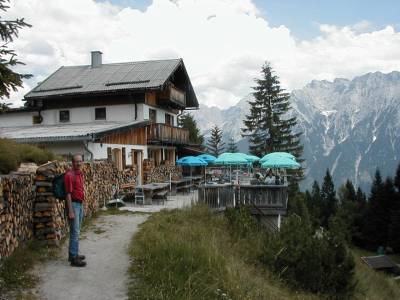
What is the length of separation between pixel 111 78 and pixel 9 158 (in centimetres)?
1848

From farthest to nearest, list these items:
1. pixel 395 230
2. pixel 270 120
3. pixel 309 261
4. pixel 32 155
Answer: pixel 395 230 < pixel 270 120 < pixel 32 155 < pixel 309 261

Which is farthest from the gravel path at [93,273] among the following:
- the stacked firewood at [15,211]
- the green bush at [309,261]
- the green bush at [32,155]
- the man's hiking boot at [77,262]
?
the green bush at [309,261]

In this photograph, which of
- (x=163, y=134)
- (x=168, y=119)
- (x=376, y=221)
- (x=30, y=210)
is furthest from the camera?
(x=376, y=221)

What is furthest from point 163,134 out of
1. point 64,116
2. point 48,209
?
point 48,209

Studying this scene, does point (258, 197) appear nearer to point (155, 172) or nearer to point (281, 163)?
point (281, 163)

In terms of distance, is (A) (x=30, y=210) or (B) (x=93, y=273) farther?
(A) (x=30, y=210)

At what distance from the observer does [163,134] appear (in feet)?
83.2

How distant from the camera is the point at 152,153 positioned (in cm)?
2620

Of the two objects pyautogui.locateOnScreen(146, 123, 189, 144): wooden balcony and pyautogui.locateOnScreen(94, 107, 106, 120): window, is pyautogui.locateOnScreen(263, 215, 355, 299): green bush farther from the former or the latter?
pyautogui.locateOnScreen(94, 107, 106, 120): window

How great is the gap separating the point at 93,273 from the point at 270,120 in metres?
34.1

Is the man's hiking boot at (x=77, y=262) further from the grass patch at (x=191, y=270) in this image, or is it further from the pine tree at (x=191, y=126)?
the pine tree at (x=191, y=126)

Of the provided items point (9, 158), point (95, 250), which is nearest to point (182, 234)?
point (95, 250)

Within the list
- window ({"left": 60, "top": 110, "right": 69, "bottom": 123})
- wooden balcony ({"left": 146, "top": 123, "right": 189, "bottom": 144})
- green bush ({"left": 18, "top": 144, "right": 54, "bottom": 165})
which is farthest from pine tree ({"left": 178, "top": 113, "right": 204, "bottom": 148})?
green bush ({"left": 18, "top": 144, "right": 54, "bottom": 165})

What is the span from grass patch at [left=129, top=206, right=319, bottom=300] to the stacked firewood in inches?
80.5
